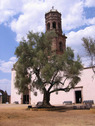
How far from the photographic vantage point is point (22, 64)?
19.4m

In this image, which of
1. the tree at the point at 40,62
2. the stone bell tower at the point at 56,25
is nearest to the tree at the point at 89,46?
the tree at the point at 40,62

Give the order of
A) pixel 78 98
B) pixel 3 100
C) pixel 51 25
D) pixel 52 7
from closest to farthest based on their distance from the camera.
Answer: pixel 78 98
pixel 51 25
pixel 52 7
pixel 3 100

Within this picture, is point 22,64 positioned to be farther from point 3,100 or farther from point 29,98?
point 3,100

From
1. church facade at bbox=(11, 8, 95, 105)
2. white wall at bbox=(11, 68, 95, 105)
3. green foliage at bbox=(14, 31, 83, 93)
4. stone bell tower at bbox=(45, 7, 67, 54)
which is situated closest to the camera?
green foliage at bbox=(14, 31, 83, 93)

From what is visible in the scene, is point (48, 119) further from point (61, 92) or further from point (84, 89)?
point (61, 92)

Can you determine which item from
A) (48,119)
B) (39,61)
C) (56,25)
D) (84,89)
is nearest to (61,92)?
(84,89)

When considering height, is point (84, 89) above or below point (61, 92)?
above

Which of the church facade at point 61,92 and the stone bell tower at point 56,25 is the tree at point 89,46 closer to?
the church facade at point 61,92

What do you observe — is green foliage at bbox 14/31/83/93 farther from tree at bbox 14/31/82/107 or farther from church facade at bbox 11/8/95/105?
church facade at bbox 11/8/95/105

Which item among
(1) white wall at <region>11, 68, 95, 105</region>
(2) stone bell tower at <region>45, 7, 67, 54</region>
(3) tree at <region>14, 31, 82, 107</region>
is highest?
(2) stone bell tower at <region>45, 7, 67, 54</region>

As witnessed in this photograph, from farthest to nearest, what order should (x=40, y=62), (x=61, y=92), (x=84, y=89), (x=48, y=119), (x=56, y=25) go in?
(x=56, y=25) < (x=61, y=92) < (x=84, y=89) < (x=40, y=62) < (x=48, y=119)

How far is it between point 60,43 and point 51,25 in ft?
14.7

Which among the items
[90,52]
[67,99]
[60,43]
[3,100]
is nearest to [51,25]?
[60,43]

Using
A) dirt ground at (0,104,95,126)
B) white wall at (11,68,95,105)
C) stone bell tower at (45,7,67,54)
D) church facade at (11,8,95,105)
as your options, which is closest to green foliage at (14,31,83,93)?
church facade at (11,8,95,105)
